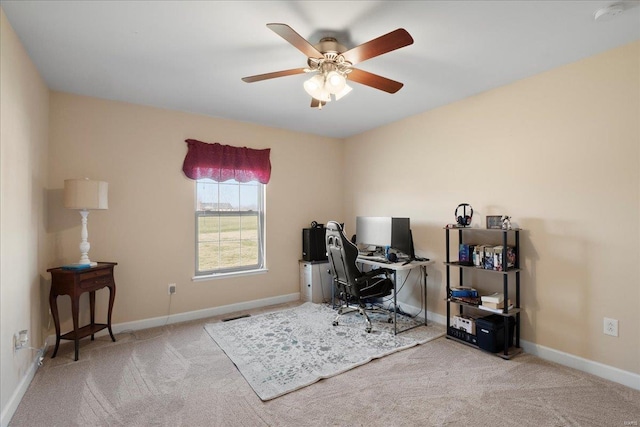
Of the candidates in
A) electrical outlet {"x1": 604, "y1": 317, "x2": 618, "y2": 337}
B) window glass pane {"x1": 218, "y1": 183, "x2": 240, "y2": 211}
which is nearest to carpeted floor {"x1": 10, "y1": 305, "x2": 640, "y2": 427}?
electrical outlet {"x1": 604, "y1": 317, "x2": 618, "y2": 337}

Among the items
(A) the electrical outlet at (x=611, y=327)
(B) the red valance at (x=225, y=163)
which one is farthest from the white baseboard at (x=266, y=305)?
(B) the red valance at (x=225, y=163)

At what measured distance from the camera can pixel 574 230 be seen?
2572mm

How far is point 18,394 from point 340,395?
218cm

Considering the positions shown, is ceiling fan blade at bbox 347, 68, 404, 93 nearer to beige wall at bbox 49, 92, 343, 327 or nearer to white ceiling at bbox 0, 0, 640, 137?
white ceiling at bbox 0, 0, 640, 137

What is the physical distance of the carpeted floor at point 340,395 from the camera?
6.34 feet

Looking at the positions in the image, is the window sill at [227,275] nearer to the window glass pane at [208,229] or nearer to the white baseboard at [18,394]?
the window glass pane at [208,229]

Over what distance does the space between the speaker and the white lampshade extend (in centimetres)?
254

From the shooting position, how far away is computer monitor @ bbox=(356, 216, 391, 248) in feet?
12.7

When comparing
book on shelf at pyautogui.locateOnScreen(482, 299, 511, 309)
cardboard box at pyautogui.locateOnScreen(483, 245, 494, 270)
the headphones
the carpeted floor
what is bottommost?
the carpeted floor

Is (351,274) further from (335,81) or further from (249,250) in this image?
(335,81)

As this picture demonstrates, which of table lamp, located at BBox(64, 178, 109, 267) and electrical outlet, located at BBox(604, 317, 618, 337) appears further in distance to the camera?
table lamp, located at BBox(64, 178, 109, 267)

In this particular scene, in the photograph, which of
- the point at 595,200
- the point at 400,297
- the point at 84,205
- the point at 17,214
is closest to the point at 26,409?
the point at 17,214

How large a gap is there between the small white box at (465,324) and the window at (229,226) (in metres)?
2.56

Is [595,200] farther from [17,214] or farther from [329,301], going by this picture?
[17,214]
